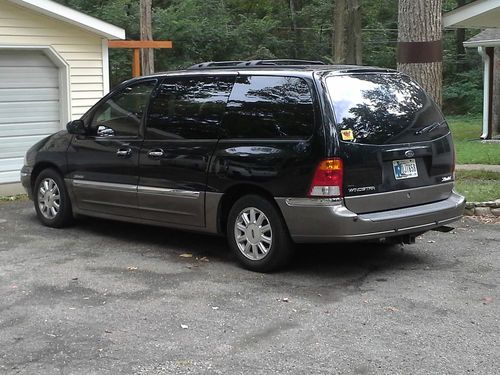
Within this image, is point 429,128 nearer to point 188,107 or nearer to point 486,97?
point 188,107

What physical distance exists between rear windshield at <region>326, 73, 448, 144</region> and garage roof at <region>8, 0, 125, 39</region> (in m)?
6.85

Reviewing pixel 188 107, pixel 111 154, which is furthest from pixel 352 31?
pixel 188 107

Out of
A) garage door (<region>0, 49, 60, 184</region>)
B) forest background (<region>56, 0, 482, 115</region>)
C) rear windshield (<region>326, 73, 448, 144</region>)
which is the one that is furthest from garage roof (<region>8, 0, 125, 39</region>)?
forest background (<region>56, 0, 482, 115</region>)

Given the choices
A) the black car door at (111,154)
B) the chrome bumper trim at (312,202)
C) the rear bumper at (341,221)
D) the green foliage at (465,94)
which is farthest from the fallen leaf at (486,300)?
the green foliage at (465,94)

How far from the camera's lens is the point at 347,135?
5977 mm

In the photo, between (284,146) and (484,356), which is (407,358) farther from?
(284,146)

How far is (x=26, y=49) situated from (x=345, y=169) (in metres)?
7.80

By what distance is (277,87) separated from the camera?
6383 millimetres

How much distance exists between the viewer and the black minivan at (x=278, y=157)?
5.99 metres

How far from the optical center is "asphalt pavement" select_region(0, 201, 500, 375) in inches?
174

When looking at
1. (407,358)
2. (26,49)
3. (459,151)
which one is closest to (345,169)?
(407,358)

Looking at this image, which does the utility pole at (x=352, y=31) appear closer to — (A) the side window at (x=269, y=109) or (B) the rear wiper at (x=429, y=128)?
(B) the rear wiper at (x=429, y=128)

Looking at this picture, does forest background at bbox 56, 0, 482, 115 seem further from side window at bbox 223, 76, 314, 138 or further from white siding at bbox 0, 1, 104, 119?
side window at bbox 223, 76, 314, 138

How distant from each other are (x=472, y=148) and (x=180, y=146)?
11592 millimetres
